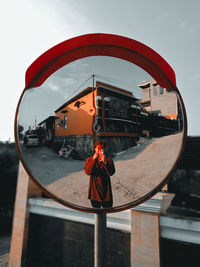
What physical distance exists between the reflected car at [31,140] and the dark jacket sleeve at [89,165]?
0.96 ft

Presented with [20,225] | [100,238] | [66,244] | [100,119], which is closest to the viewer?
[100,119]

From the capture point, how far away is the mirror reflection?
65cm

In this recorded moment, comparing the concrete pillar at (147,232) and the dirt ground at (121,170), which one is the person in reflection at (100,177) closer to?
the dirt ground at (121,170)

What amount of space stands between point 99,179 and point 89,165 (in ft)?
0.29

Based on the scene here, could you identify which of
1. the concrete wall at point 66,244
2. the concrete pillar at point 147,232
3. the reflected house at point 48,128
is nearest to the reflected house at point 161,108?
the reflected house at point 48,128

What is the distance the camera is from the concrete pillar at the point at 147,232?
95.7 inches

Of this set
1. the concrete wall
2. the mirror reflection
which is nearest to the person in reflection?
the mirror reflection

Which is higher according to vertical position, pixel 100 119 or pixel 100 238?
pixel 100 119

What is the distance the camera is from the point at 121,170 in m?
0.67

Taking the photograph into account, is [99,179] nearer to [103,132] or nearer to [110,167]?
[110,167]

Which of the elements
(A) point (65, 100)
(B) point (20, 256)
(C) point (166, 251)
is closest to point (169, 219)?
(C) point (166, 251)

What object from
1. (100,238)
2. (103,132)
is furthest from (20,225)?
(103,132)

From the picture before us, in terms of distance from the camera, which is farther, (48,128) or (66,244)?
(66,244)

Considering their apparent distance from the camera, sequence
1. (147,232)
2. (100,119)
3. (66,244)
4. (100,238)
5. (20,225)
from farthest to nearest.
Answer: (20,225) → (66,244) → (147,232) → (100,238) → (100,119)
